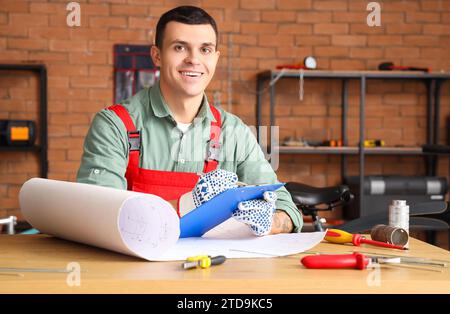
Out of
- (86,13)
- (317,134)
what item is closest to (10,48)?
(86,13)

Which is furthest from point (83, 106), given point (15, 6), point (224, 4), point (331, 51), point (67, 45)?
point (331, 51)

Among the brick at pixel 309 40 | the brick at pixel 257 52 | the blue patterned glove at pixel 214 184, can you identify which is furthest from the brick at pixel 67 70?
the blue patterned glove at pixel 214 184

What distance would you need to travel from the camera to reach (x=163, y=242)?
1228mm

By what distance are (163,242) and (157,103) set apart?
0.83 m

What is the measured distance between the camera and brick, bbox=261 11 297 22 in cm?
466

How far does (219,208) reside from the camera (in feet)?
4.39

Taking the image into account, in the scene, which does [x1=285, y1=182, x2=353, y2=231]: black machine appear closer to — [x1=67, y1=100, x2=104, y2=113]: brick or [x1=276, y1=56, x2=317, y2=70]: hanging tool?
[x1=276, y1=56, x2=317, y2=70]: hanging tool

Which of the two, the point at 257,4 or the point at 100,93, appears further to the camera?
the point at 257,4

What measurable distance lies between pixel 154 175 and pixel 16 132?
2.65 meters

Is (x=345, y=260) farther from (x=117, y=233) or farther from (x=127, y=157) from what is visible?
(x=127, y=157)

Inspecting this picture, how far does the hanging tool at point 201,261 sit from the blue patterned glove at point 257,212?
208 millimetres

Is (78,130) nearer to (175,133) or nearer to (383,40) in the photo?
→ (383,40)

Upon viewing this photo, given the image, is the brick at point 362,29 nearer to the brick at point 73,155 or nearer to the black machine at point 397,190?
the black machine at point 397,190

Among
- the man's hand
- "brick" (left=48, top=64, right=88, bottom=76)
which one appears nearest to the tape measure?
"brick" (left=48, top=64, right=88, bottom=76)
